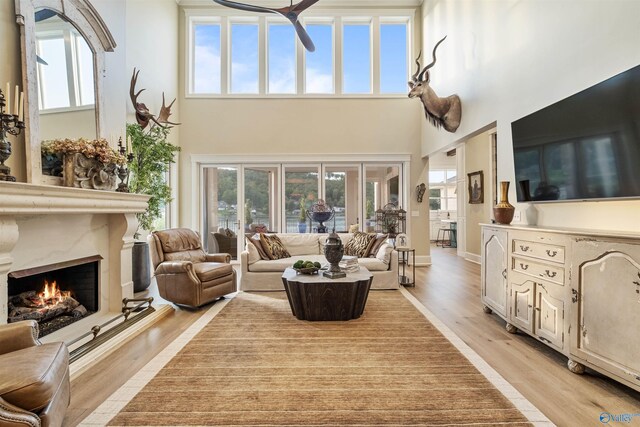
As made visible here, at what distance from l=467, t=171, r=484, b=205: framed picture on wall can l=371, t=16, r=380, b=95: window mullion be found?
3000mm

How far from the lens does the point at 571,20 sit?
2.73 metres

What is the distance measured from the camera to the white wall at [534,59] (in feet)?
7.70

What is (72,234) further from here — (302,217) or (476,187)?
(476,187)

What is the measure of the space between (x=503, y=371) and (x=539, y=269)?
0.91 m

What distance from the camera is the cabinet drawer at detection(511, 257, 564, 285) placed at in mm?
2402

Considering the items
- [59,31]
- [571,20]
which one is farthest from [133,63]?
[571,20]

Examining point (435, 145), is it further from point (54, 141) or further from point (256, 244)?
point (54, 141)

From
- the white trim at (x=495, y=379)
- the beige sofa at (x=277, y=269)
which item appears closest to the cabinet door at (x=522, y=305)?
the white trim at (x=495, y=379)

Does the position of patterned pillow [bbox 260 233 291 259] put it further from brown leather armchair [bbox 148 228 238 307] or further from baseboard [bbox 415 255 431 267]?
baseboard [bbox 415 255 431 267]

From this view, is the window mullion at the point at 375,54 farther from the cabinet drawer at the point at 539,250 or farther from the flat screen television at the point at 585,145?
the cabinet drawer at the point at 539,250

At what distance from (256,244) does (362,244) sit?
1.69m

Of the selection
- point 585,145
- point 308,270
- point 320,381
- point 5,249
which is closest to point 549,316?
point 585,145

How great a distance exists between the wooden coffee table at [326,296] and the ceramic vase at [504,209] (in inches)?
60.3

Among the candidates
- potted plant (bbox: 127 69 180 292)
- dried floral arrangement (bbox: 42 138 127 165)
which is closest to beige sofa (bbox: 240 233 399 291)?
potted plant (bbox: 127 69 180 292)
